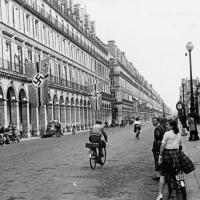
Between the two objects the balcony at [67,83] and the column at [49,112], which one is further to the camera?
the balcony at [67,83]

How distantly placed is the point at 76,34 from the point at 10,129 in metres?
36.0

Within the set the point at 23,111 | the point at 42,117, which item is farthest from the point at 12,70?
the point at 42,117

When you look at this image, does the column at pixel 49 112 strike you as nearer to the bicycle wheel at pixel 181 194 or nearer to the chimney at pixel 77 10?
the chimney at pixel 77 10

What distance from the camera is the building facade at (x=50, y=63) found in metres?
39.6

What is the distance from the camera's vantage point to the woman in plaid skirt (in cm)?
836

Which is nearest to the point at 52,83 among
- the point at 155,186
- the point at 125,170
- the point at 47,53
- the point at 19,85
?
the point at 47,53

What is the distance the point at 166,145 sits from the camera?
866 cm

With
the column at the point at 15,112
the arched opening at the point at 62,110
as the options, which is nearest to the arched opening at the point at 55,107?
the arched opening at the point at 62,110

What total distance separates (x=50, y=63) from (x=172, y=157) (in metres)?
45.6

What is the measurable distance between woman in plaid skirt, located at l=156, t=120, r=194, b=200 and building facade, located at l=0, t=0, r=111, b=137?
96.0 ft

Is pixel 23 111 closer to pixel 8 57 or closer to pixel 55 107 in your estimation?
pixel 8 57

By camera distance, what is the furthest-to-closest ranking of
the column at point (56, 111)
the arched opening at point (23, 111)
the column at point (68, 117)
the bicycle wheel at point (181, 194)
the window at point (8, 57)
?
the column at point (68, 117)
the column at point (56, 111)
the arched opening at point (23, 111)
the window at point (8, 57)
the bicycle wheel at point (181, 194)

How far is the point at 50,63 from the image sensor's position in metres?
53.2

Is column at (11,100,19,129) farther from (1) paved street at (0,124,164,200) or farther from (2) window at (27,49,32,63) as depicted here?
(1) paved street at (0,124,164,200)
